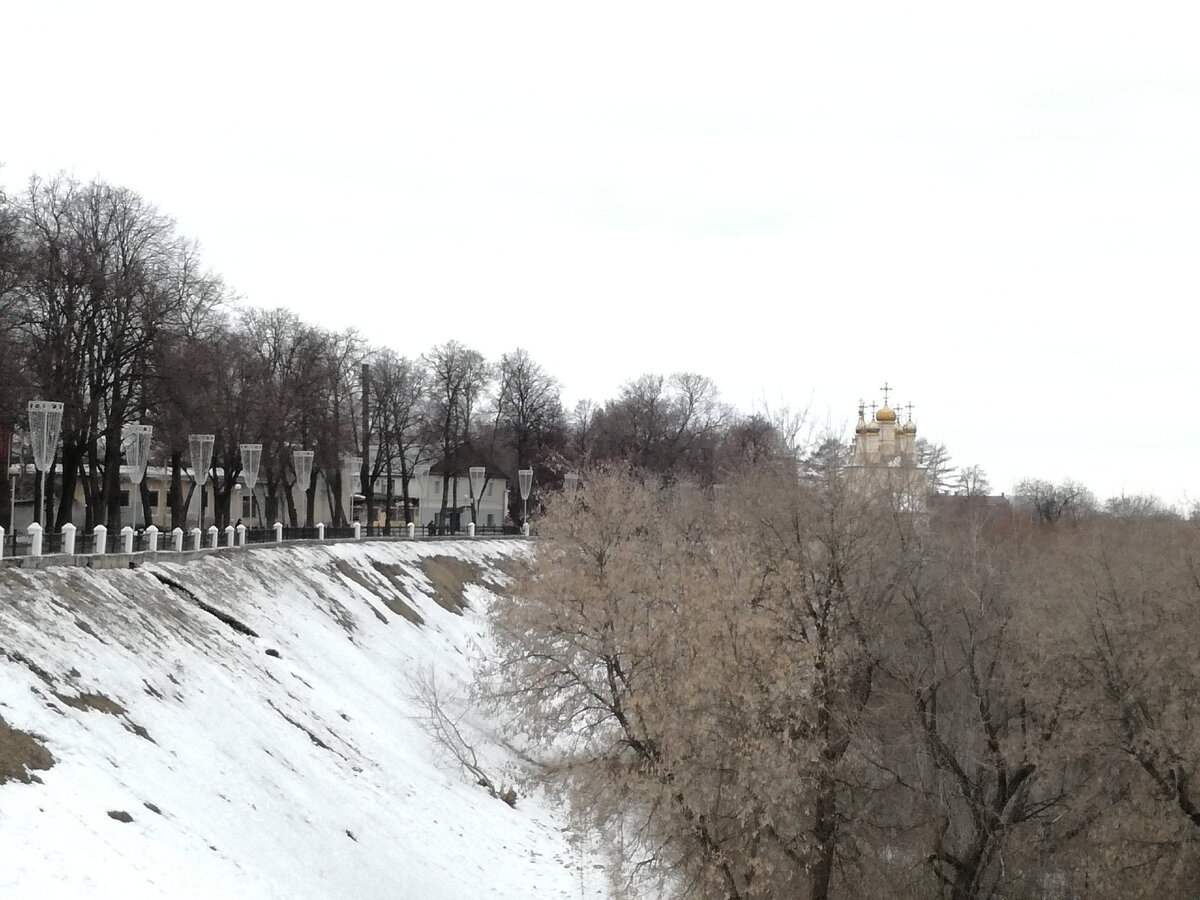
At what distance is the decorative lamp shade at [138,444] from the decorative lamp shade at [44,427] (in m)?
8.00

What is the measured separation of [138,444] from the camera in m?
42.3

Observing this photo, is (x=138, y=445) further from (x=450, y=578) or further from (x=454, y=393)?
(x=454, y=393)

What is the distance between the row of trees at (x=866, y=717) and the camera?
2044cm

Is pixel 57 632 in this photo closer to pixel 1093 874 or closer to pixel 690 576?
pixel 690 576

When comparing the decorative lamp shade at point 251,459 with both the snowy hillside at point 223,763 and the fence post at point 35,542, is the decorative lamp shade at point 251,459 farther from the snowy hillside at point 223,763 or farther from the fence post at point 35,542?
the fence post at point 35,542

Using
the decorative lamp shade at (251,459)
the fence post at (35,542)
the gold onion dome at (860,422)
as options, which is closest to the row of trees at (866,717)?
the fence post at (35,542)

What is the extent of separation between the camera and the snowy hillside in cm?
1578

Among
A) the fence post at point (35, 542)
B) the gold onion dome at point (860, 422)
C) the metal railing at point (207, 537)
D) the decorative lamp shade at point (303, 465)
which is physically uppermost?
the gold onion dome at point (860, 422)

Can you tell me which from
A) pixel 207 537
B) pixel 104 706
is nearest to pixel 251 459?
pixel 207 537

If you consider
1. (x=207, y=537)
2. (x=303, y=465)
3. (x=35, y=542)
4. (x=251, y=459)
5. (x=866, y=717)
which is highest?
(x=251, y=459)

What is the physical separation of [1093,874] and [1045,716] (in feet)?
9.07

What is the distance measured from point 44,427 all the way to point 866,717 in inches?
773

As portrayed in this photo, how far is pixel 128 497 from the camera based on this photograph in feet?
250

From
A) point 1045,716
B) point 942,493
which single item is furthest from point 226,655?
point 942,493
